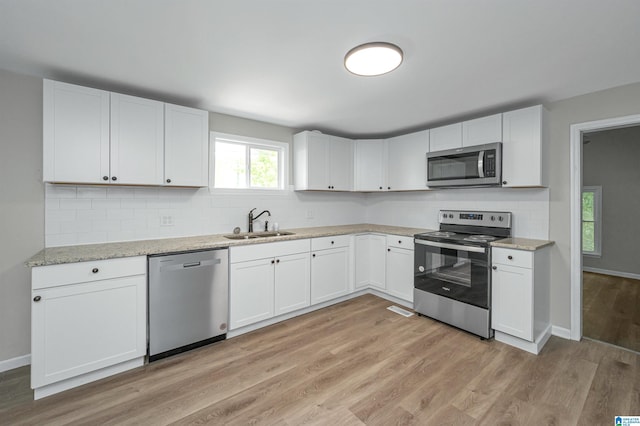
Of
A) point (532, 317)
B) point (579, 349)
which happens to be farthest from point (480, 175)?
point (579, 349)

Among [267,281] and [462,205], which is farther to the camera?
[462,205]

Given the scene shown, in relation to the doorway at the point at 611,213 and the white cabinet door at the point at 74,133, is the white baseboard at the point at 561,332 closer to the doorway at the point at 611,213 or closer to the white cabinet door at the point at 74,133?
the doorway at the point at 611,213

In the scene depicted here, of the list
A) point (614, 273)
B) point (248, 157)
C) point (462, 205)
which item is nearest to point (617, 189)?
point (614, 273)

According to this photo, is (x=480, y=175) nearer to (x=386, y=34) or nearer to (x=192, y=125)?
(x=386, y=34)

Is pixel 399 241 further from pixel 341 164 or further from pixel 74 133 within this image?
pixel 74 133

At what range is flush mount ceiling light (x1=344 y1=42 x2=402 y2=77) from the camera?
1.81 m

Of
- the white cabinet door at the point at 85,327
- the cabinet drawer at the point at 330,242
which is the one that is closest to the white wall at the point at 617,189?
the cabinet drawer at the point at 330,242

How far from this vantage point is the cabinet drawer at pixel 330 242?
338cm

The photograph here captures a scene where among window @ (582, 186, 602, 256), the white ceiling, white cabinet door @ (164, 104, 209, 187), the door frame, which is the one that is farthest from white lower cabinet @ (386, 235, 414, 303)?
window @ (582, 186, 602, 256)

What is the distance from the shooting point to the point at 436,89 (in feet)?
8.38

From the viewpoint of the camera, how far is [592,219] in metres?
5.16

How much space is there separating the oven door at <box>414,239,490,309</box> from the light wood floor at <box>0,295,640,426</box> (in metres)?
0.44

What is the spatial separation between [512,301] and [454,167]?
1.52 m

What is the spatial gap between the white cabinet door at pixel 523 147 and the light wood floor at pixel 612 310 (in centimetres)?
164
